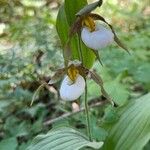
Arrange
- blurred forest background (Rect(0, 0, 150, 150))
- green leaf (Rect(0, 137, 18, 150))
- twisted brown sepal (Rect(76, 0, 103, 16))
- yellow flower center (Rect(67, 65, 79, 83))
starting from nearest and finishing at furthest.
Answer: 1. twisted brown sepal (Rect(76, 0, 103, 16))
2. yellow flower center (Rect(67, 65, 79, 83))
3. green leaf (Rect(0, 137, 18, 150))
4. blurred forest background (Rect(0, 0, 150, 150))

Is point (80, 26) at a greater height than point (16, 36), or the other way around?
point (80, 26)

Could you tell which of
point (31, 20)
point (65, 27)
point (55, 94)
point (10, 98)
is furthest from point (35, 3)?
point (65, 27)

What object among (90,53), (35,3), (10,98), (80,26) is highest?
(80,26)

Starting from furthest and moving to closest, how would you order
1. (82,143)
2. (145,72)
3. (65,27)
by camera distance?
(145,72) → (65,27) → (82,143)

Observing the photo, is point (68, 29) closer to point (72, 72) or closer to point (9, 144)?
point (72, 72)

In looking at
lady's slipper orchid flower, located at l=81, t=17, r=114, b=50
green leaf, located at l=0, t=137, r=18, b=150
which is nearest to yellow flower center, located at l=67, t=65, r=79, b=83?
lady's slipper orchid flower, located at l=81, t=17, r=114, b=50

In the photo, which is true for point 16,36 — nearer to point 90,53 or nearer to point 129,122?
point 90,53

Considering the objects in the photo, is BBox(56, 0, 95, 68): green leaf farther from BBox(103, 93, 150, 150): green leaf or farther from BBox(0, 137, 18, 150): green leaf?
BBox(0, 137, 18, 150): green leaf

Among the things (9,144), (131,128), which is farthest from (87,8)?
(9,144)
